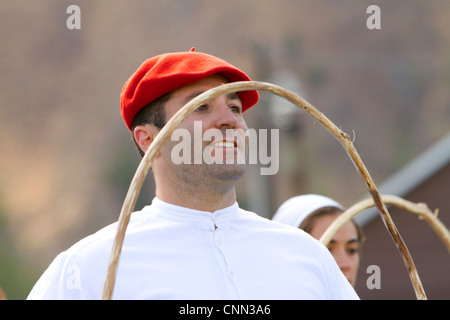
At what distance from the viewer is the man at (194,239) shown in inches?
109

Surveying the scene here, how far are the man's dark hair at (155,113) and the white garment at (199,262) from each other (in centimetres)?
32

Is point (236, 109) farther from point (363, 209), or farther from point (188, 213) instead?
point (363, 209)

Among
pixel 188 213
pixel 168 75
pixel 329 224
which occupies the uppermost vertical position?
pixel 168 75

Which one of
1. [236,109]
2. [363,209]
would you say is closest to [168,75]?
[236,109]

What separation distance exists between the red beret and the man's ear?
0.25ft

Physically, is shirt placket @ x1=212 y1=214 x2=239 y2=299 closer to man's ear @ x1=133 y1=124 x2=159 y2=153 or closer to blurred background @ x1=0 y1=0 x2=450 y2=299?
man's ear @ x1=133 y1=124 x2=159 y2=153

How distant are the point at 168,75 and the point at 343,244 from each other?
1901 millimetres

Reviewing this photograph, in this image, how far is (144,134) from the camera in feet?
10.7

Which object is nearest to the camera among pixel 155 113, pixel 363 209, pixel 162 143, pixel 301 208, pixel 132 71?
pixel 162 143

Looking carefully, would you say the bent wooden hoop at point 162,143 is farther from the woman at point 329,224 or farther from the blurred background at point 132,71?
the blurred background at point 132,71

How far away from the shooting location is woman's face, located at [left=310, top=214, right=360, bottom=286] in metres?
4.46

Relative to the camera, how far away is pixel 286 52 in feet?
156

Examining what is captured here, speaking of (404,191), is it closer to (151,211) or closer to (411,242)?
(411,242)
